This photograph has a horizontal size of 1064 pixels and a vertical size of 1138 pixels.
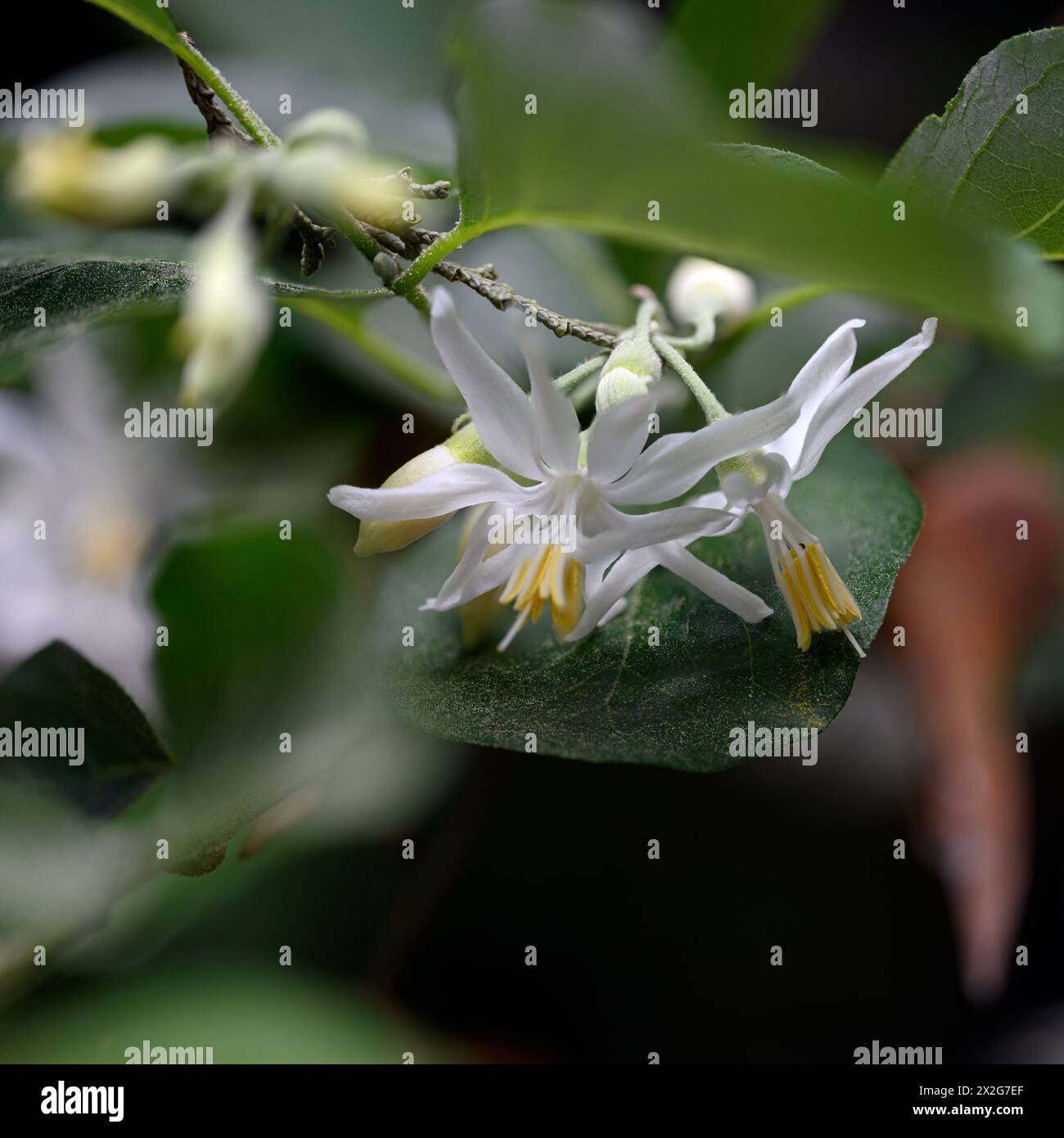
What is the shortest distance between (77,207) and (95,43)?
3.75 feet

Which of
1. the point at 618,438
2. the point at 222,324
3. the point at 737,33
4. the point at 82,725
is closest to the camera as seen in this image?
the point at 222,324

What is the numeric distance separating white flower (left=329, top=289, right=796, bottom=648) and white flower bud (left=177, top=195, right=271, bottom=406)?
10cm

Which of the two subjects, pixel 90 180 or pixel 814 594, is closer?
pixel 90 180

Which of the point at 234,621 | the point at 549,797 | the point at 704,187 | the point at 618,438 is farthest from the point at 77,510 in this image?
the point at 704,187

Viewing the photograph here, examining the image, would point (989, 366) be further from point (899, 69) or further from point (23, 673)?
point (23, 673)

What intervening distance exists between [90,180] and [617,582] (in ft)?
0.99

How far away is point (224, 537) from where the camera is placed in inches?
27.6

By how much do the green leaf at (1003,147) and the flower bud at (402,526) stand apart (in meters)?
0.28

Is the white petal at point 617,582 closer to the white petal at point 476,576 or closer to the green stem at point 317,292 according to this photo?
the white petal at point 476,576

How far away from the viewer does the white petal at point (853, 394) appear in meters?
0.49

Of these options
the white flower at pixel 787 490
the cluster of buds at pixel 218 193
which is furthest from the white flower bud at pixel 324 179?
the white flower at pixel 787 490

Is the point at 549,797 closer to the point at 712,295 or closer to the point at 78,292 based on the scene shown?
the point at 712,295

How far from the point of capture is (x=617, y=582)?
1.72 feet
